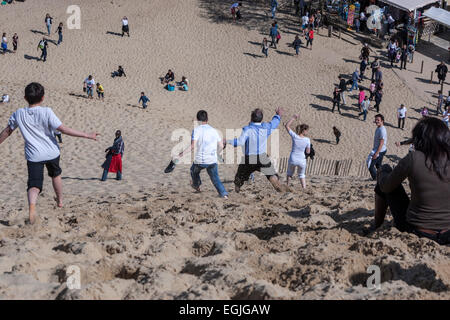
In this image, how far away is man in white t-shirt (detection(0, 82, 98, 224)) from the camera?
6500 mm

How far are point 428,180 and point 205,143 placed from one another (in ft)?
13.0

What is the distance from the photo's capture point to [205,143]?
8.23 metres

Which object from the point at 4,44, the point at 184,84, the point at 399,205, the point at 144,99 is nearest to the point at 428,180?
the point at 399,205

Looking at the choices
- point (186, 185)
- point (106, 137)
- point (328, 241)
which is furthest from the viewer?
point (106, 137)

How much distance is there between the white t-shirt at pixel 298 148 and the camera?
962 centimetres

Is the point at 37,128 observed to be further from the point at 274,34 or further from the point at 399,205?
the point at 274,34

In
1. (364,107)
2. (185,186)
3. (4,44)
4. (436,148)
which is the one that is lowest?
(185,186)

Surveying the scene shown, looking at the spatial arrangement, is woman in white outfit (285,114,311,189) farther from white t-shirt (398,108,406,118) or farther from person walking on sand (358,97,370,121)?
person walking on sand (358,97,370,121)

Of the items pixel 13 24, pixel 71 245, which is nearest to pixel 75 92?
pixel 13 24

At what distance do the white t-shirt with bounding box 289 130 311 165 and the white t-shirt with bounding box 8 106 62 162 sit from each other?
14.1 ft

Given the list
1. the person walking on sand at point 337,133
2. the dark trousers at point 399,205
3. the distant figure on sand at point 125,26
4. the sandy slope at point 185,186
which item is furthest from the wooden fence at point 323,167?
the distant figure on sand at point 125,26
